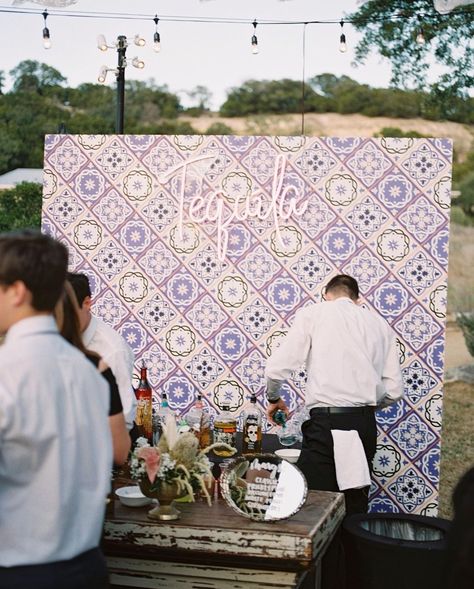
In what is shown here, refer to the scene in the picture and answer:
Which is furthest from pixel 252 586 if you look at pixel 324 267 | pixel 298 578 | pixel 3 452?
pixel 324 267

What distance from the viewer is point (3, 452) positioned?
181cm

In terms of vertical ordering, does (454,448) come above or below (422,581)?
below

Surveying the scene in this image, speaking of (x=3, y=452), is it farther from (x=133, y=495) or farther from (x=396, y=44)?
(x=396, y=44)

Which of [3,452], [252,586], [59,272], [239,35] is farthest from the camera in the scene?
[239,35]

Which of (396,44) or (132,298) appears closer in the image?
(132,298)

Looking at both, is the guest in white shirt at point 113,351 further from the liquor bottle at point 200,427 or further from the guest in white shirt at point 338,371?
the guest in white shirt at point 338,371

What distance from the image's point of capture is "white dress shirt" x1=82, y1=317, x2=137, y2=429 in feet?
11.4

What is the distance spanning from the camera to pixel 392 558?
367 cm

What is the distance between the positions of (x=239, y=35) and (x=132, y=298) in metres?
13.1

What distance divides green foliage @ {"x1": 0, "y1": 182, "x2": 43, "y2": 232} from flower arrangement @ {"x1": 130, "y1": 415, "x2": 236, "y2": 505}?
1300cm

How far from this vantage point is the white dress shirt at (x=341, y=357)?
4492mm

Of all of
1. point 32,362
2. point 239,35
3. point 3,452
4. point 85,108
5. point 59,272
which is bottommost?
point 3,452

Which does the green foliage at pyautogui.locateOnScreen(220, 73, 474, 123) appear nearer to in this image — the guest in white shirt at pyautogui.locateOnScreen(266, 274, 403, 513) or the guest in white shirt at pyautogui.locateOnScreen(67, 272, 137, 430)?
the guest in white shirt at pyautogui.locateOnScreen(266, 274, 403, 513)

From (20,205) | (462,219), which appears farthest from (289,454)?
(20,205)
